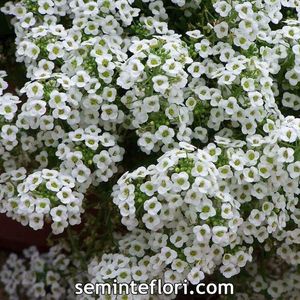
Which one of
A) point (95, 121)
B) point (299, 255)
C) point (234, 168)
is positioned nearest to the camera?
point (234, 168)

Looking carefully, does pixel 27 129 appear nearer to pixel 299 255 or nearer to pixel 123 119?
pixel 123 119

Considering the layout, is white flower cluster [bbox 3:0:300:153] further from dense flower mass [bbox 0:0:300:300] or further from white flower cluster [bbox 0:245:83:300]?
white flower cluster [bbox 0:245:83:300]

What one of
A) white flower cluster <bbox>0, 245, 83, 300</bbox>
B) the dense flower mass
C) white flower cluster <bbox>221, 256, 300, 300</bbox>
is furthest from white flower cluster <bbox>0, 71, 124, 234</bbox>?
white flower cluster <bbox>221, 256, 300, 300</bbox>

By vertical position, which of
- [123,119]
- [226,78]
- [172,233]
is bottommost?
[172,233]

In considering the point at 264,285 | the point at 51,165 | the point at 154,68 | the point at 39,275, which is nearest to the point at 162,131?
the point at 154,68

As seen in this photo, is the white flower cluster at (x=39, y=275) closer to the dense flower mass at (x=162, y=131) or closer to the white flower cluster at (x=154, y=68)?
the dense flower mass at (x=162, y=131)

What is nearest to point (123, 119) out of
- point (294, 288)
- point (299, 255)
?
point (299, 255)
